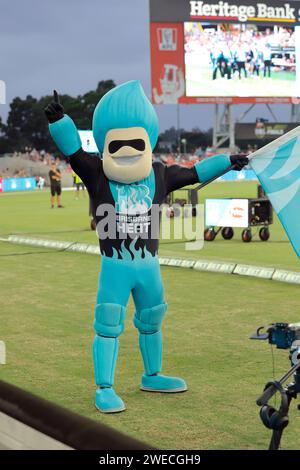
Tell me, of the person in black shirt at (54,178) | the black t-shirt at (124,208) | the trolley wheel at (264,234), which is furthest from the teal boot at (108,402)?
the person in black shirt at (54,178)

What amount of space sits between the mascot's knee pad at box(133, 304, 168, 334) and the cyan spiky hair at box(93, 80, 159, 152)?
1.22 m

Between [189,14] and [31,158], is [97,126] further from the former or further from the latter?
[31,158]

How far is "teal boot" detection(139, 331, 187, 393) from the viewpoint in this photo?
5820 millimetres

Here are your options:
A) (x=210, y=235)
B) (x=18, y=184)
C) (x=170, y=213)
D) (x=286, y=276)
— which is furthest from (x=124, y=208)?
(x=18, y=184)

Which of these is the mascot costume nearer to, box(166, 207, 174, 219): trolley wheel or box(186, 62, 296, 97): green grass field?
box(166, 207, 174, 219): trolley wheel

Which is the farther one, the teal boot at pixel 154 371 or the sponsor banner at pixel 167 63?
the sponsor banner at pixel 167 63

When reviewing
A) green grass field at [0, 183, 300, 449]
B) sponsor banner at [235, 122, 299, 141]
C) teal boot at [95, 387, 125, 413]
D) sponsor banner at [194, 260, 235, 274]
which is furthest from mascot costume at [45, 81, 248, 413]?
sponsor banner at [235, 122, 299, 141]

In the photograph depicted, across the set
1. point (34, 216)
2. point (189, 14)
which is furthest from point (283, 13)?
point (34, 216)

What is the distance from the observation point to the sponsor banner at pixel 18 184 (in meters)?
46.3

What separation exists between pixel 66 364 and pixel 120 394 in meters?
0.93

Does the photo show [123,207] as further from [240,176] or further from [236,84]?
[236,84]

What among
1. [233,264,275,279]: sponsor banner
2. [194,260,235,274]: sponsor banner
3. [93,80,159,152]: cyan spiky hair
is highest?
[93,80,159,152]: cyan spiky hair

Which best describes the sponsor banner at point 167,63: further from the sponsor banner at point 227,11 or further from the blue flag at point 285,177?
the blue flag at point 285,177

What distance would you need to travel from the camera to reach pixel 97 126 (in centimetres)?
589
